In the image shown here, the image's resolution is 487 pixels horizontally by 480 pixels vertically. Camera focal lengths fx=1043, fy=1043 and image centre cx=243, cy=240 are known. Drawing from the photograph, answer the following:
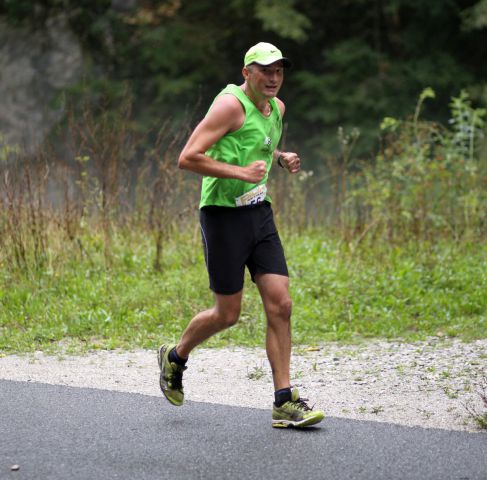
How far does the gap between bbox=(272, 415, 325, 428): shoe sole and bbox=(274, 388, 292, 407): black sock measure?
0.09m

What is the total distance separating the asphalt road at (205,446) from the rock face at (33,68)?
22.8 m

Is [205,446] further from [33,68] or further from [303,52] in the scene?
[33,68]

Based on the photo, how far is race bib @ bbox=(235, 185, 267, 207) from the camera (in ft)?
17.4

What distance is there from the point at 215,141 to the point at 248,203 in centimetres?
39

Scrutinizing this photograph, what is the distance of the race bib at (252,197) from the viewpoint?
5.30 meters

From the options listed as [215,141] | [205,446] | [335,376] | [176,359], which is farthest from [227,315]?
[335,376]

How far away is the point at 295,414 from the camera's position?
17.2 feet

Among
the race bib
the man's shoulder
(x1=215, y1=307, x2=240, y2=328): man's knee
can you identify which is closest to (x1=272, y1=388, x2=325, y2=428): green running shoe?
(x1=215, y1=307, x2=240, y2=328): man's knee

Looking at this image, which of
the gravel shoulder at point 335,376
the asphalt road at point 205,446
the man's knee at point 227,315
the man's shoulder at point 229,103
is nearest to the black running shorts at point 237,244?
the man's knee at point 227,315

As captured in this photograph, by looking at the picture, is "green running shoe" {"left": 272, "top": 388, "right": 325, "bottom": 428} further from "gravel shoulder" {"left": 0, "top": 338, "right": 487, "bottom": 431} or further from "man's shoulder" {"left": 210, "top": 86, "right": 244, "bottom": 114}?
"man's shoulder" {"left": 210, "top": 86, "right": 244, "bottom": 114}

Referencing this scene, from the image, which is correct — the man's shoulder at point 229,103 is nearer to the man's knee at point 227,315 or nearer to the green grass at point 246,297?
the man's knee at point 227,315

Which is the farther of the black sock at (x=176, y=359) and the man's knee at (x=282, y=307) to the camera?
the black sock at (x=176, y=359)

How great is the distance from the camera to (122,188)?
1066 centimetres

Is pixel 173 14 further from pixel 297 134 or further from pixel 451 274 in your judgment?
pixel 451 274
